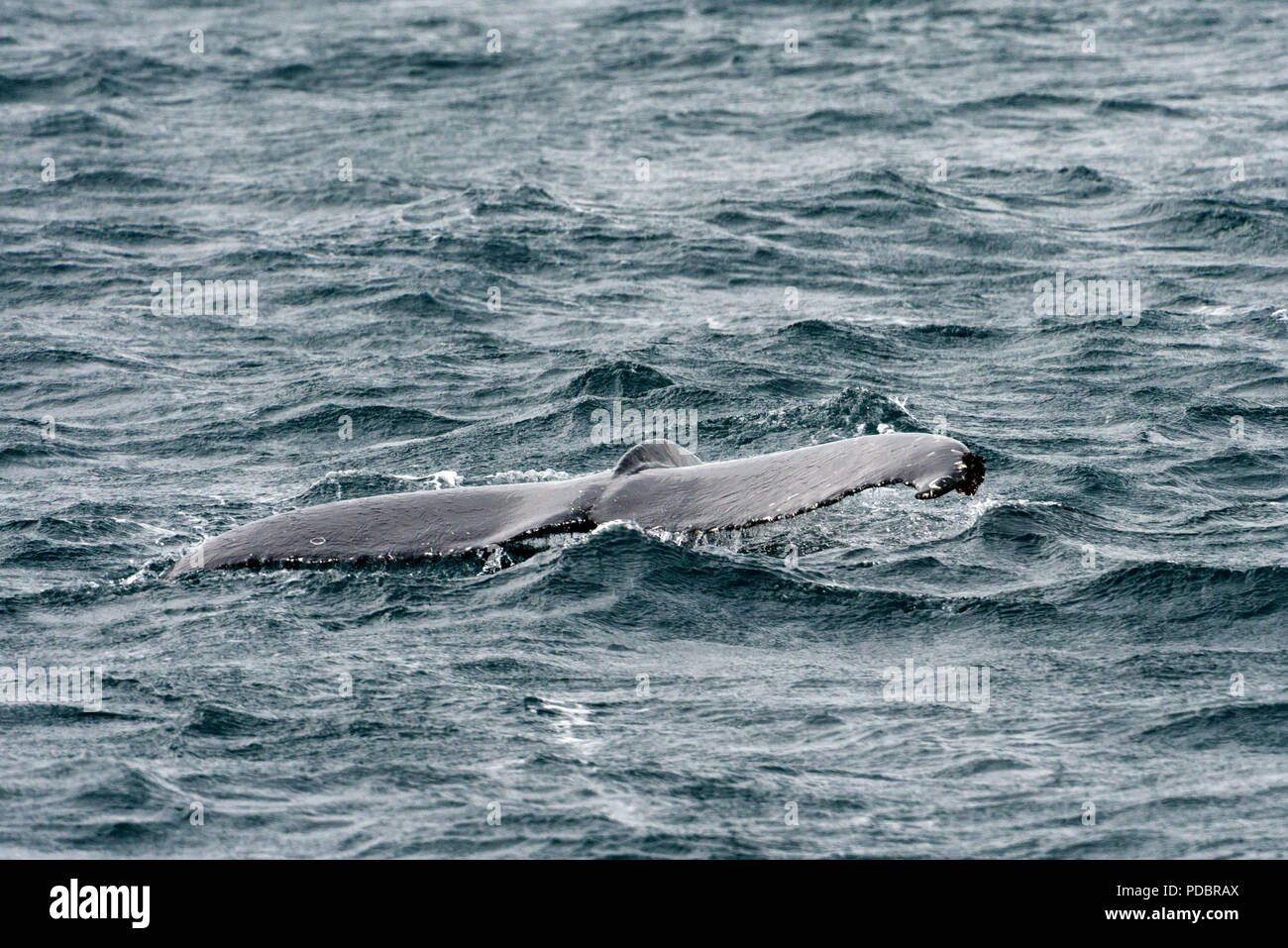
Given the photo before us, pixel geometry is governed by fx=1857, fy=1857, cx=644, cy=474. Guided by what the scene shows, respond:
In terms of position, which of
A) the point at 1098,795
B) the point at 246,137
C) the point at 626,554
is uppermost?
the point at 246,137

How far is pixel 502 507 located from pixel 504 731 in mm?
1925

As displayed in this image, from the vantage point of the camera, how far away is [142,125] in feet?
118

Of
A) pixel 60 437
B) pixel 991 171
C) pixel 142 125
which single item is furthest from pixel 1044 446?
pixel 142 125

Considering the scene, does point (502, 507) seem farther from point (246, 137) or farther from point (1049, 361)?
point (246, 137)

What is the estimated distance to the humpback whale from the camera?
441 inches
